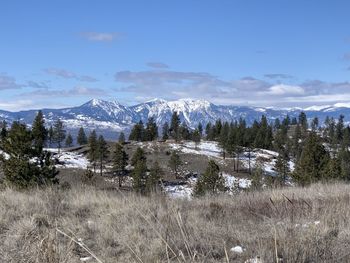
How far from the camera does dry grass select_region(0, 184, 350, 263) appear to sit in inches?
169

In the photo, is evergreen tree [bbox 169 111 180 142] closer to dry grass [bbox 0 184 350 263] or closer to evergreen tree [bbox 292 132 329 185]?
evergreen tree [bbox 292 132 329 185]

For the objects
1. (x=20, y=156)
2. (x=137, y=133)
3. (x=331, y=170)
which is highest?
(x=137, y=133)

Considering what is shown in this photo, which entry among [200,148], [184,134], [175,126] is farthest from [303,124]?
[200,148]

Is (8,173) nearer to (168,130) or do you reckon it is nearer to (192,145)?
(192,145)

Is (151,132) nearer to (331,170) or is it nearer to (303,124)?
(303,124)

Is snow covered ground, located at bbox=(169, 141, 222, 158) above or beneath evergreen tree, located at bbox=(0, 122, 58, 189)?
beneath

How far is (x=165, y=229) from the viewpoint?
18.0 feet

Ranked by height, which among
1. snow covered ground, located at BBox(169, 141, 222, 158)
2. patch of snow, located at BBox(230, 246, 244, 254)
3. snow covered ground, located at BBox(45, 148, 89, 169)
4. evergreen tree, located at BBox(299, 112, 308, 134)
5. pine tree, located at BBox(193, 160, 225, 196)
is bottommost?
snow covered ground, located at BBox(45, 148, 89, 169)

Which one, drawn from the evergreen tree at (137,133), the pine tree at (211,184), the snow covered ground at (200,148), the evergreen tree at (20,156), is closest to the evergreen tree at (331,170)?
the pine tree at (211,184)

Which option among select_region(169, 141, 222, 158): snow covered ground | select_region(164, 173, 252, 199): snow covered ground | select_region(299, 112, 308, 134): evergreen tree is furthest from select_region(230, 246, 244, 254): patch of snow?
select_region(299, 112, 308, 134): evergreen tree

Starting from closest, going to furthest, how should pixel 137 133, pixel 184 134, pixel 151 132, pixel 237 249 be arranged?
pixel 237 249 → pixel 137 133 → pixel 151 132 → pixel 184 134

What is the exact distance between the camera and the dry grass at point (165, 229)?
14.1 feet

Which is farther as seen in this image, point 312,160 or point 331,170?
point 312,160

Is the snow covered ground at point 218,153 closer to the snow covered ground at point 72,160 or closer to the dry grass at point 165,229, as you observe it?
the snow covered ground at point 72,160
